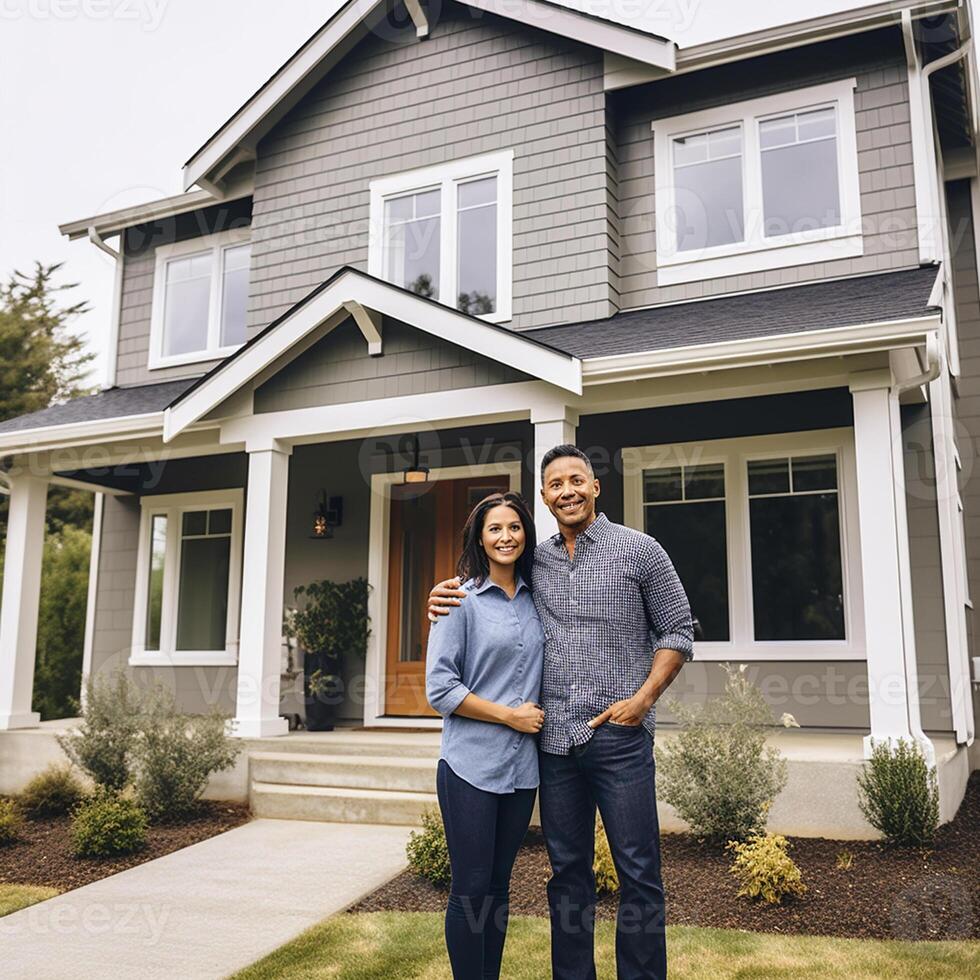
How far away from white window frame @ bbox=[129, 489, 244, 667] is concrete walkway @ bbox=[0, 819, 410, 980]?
11.9 ft

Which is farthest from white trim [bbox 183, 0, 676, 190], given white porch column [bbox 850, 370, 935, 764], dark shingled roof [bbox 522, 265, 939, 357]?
white porch column [bbox 850, 370, 935, 764]

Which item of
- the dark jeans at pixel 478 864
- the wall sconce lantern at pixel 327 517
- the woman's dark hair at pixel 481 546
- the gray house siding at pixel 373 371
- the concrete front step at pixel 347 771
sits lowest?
the concrete front step at pixel 347 771

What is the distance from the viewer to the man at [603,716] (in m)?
2.77

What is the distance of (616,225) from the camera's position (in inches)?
325

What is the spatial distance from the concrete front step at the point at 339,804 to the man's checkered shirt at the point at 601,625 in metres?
3.52

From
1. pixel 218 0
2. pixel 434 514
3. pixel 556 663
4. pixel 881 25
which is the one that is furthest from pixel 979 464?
pixel 218 0

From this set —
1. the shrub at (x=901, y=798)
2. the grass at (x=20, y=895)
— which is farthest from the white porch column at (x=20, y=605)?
the shrub at (x=901, y=798)

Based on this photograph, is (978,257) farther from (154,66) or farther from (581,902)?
(154,66)

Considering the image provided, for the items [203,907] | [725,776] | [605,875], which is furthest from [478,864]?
[725,776]

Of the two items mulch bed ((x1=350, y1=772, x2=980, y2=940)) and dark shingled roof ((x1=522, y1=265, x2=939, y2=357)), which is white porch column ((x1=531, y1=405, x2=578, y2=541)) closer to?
dark shingled roof ((x1=522, y1=265, x2=939, y2=357))

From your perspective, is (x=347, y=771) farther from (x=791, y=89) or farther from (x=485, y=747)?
(x=791, y=89)

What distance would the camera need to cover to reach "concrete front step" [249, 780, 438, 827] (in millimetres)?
6223

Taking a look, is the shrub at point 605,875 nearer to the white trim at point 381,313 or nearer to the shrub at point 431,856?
the shrub at point 431,856

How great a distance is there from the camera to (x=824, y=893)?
456 cm
